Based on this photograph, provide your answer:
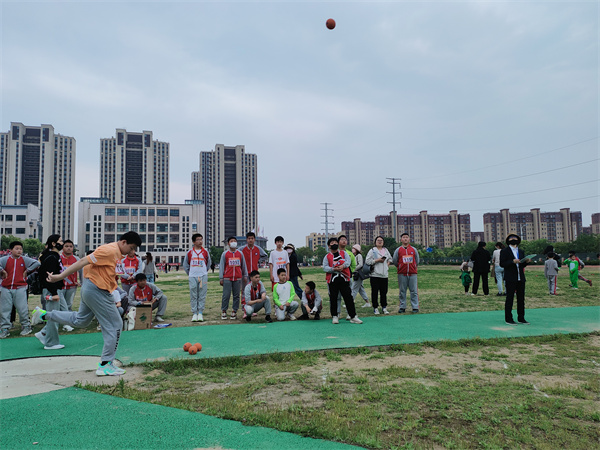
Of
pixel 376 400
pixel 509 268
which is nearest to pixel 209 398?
pixel 376 400

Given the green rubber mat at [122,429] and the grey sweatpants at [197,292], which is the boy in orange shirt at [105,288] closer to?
the green rubber mat at [122,429]

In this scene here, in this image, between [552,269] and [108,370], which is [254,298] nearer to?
[108,370]

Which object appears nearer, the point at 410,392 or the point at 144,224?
the point at 410,392

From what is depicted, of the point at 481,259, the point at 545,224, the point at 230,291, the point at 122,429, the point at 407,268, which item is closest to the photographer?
the point at 122,429

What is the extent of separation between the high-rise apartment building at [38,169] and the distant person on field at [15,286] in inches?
5699

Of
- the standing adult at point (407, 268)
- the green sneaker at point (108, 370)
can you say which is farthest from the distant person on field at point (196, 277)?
the standing adult at point (407, 268)

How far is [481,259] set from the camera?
12766 mm

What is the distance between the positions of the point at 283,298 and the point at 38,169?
15936 centimetres

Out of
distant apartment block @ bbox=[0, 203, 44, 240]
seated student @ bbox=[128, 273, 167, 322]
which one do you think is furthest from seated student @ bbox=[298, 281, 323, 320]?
distant apartment block @ bbox=[0, 203, 44, 240]

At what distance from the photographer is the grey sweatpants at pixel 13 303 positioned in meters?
7.29

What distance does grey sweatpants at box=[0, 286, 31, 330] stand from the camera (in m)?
7.29

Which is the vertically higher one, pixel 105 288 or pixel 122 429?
pixel 105 288

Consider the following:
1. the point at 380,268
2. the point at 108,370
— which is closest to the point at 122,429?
the point at 108,370

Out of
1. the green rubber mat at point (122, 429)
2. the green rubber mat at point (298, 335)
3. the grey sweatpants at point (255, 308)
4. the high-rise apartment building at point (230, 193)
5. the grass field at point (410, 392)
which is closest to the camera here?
the green rubber mat at point (122, 429)
